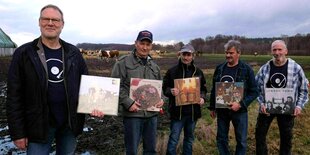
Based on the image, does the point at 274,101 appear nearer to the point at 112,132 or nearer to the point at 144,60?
the point at 144,60

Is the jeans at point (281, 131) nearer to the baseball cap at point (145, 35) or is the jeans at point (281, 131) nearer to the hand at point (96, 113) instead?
the baseball cap at point (145, 35)

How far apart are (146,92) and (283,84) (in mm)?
2444

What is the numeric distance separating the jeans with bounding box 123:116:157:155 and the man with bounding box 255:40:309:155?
2154 millimetres

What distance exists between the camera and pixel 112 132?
930 cm

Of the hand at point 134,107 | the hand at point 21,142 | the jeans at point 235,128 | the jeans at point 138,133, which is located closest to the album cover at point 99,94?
the hand at point 134,107

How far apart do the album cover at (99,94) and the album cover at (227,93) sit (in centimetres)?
200

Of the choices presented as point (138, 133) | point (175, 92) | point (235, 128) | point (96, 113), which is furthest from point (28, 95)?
point (235, 128)

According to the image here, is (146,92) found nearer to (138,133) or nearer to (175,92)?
(138,133)

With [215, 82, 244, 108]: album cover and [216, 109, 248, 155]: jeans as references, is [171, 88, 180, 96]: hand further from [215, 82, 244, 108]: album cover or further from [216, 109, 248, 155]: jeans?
[216, 109, 248, 155]: jeans

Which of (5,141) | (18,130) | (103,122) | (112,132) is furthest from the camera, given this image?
(103,122)

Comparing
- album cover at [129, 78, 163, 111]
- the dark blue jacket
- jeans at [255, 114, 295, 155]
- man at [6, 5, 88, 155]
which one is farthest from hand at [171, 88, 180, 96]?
man at [6, 5, 88, 155]

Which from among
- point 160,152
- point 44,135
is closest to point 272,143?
point 160,152

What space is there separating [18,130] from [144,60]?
6.60 ft

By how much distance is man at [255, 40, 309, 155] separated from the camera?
231 inches
